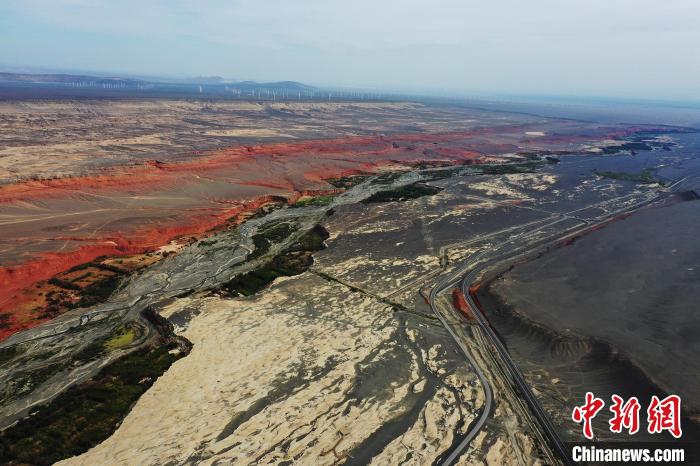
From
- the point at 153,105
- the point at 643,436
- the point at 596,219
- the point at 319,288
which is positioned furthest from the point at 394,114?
the point at 643,436

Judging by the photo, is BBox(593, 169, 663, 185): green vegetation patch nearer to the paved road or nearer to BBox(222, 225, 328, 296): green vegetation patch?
the paved road

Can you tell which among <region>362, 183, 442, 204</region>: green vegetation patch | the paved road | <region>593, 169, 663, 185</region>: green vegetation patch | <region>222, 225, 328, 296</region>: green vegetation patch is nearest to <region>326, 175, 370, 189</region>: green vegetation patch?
<region>362, 183, 442, 204</region>: green vegetation patch

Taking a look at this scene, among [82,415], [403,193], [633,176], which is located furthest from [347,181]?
[82,415]

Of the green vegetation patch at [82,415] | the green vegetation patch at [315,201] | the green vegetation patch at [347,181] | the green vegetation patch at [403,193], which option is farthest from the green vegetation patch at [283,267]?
the green vegetation patch at [347,181]

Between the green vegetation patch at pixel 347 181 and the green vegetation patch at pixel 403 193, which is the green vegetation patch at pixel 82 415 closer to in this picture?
the green vegetation patch at pixel 403 193

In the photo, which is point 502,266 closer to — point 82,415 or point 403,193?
point 403,193
